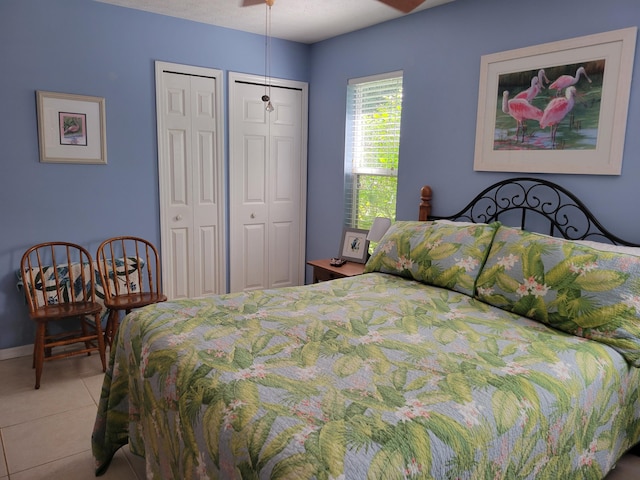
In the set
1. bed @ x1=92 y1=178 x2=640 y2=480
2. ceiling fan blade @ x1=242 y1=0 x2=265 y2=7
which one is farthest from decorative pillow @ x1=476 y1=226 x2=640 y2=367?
ceiling fan blade @ x1=242 y1=0 x2=265 y2=7

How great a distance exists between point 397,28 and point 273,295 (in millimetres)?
2307

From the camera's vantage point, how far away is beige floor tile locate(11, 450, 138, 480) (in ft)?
6.87

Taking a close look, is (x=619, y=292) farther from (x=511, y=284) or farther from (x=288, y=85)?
(x=288, y=85)

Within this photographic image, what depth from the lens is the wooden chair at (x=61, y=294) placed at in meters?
3.00

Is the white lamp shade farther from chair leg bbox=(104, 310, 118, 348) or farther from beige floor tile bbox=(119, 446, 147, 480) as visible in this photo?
beige floor tile bbox=(119, 446, 147, 480)

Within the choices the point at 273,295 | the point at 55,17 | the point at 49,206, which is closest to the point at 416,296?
the point at 273,295

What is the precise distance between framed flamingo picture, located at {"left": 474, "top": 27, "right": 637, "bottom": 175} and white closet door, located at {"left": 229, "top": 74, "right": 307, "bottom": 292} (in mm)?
1886

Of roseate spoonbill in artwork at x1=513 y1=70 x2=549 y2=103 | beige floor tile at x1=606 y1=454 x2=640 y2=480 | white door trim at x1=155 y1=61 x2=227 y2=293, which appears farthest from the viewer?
white door trim at x1=155 y1=61 x2=227 y2=293

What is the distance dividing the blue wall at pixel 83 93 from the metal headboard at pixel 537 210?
2.38 meters

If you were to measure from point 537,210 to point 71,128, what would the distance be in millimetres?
3100

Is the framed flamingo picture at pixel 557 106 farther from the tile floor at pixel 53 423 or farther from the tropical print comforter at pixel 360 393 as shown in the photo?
the tile floor at pixel 53 423

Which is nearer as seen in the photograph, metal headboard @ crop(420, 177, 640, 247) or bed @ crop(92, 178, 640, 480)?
bed @ crop(92, 178, 640, 480)

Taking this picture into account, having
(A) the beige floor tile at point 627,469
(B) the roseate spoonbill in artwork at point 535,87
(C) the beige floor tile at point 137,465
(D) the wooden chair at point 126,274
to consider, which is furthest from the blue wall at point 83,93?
(A) the beige floor tile at point 627,469

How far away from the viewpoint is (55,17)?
321cm
